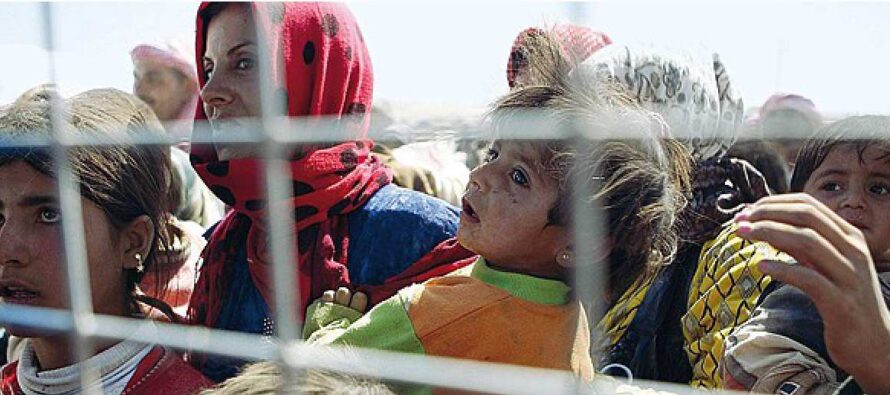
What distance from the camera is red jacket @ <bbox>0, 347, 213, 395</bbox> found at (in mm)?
930

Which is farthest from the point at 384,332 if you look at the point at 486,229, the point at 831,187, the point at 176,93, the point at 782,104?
the point at 176,93

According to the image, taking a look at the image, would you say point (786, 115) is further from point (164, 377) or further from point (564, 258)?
point (164, 377)

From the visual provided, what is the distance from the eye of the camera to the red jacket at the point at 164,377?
930 mm

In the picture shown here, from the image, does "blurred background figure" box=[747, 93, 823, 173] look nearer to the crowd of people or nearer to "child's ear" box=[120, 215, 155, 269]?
the crowd of people

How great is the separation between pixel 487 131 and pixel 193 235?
577mm

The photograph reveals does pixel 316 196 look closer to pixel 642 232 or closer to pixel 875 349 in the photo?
pixel 642 232

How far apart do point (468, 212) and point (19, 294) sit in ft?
1.35

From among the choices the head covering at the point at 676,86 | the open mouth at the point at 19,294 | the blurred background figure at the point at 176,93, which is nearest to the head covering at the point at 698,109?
the head covering at the point at 676,86

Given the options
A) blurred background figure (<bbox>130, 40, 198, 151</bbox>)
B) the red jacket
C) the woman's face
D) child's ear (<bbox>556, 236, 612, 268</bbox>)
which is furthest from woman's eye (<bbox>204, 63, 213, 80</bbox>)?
blurred background figure (<bbox>130, 40, 198, 151</bbox>)

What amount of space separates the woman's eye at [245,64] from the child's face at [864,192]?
1.50 feet

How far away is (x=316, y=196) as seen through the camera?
971mm

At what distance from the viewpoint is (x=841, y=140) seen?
79cm

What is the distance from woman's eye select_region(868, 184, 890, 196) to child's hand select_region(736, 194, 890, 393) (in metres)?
0.16

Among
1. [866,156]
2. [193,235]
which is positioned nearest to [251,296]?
[193,235]
